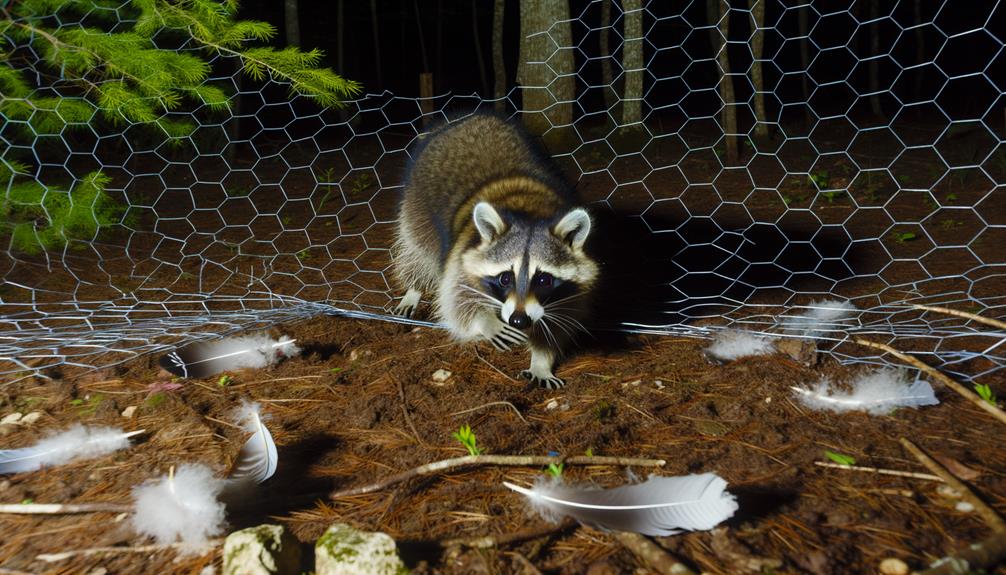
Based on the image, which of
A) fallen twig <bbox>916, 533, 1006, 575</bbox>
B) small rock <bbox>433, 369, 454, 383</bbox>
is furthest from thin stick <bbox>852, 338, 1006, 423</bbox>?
small rock <bbox>433, 369, 454, 383</bbox>

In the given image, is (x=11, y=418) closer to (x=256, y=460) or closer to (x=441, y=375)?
(x=256, y=460)

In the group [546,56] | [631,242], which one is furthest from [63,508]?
[546,56]

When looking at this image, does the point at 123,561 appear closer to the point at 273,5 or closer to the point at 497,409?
the point at 497,409

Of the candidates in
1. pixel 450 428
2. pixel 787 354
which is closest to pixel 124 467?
pixel 450 428

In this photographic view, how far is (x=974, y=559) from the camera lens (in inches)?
60.5

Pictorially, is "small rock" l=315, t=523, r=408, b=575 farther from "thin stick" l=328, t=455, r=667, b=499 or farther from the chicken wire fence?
the chicken wire fence

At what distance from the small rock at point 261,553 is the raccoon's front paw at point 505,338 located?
1.64m

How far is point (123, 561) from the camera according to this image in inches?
68.8

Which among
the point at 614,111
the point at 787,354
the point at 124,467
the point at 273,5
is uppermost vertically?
the point at 273,5

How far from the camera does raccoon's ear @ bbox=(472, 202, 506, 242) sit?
2943mm

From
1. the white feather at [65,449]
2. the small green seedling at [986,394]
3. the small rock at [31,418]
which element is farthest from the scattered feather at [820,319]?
the small rock at [31,418]

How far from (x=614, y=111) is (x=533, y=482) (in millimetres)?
6409

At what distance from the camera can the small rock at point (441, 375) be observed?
2809 mm

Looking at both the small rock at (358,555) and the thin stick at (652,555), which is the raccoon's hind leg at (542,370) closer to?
the thin stick at (652,555)
